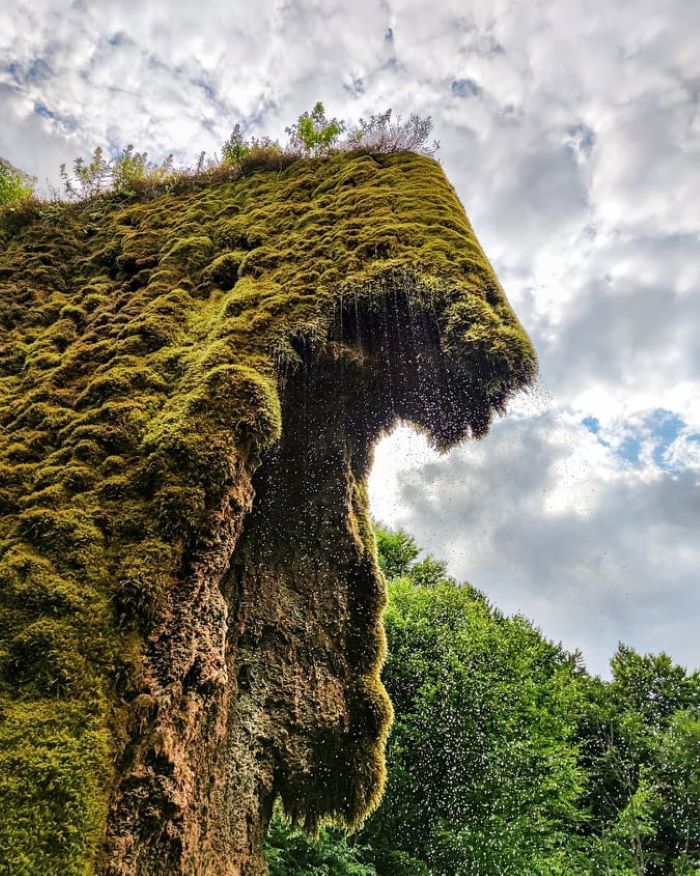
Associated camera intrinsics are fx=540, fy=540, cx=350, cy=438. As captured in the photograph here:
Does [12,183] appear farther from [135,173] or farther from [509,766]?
[509,766]

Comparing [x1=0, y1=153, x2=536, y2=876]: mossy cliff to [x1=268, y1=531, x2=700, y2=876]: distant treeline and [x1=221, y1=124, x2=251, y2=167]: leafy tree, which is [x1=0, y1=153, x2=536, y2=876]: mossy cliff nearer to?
[x1=221, y1=124, x2=251, y2=167]: leafy tree

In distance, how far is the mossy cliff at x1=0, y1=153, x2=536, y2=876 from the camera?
11.1 feet

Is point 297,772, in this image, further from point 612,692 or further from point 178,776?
point 612,692

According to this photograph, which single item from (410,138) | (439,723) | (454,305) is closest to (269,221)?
(410,138)

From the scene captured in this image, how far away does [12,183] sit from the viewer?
9578mm

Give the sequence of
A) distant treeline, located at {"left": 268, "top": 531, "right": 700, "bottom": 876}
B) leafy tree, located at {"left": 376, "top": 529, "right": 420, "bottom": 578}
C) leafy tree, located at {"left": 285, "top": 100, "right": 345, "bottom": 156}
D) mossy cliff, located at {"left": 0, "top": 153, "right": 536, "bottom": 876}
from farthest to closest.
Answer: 1. leafy tree, located at {"left": 376, "top": 529, "right": 420, "bottom": 578}
2. distant treeline, located at {"left": 268, "top": 531, "right": 700, "bottom": 876}
3. leafy tree, located at {"left": 285, "top": 100, "right": 345, "bottom": 156}
4. mossy cliff, located at {"left": 0, "top": 153, "right": 536, "bottom": 876}

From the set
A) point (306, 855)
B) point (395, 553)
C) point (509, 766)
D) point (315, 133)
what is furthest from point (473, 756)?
point (315, 133)

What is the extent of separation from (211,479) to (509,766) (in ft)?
35.8

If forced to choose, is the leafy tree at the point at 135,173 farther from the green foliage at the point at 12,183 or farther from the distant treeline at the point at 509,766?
the distant treeline at the point at 509,766

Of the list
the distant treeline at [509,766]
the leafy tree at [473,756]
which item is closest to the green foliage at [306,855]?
the distant treeline at [509,766]

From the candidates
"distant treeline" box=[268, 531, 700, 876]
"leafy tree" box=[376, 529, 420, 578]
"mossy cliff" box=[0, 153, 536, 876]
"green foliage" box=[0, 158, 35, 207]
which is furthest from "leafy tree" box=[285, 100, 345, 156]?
"leafy tree" box=[376, 529, 420, 578]

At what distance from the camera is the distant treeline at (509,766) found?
430 inches

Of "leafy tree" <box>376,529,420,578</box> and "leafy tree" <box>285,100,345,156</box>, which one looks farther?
"leafy tree" <box>376,529,420,578</box>

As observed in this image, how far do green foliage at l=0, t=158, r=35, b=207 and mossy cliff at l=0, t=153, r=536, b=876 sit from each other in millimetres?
1800
